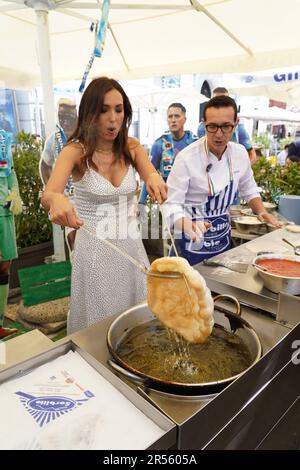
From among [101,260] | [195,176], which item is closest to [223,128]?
[195,176]

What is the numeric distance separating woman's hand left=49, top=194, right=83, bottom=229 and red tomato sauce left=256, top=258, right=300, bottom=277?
795mm

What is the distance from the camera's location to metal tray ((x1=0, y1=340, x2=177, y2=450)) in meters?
0.70

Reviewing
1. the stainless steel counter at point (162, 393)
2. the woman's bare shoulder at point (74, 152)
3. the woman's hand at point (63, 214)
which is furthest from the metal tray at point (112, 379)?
the woman's bare shoulder at point (74, 152)

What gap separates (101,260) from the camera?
1759 millimetres

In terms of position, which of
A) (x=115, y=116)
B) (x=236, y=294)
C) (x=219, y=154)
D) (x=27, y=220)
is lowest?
(x=27, y=220)

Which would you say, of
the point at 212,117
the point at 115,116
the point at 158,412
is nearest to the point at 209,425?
the point at 158,412

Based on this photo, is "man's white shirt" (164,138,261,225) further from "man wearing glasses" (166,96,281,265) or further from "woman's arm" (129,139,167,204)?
"woman's arm" (129,139,167,204)

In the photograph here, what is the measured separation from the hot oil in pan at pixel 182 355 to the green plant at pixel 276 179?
307 centimetres

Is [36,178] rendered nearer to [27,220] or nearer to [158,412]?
[27,220]

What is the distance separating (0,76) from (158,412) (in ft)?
13.3

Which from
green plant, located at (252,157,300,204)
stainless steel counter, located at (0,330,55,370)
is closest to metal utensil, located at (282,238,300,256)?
stainless steel counter, located at (0,330,55,370)

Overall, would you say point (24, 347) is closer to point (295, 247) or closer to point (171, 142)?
point (295, 247)

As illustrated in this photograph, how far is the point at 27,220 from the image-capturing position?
393 centimetres

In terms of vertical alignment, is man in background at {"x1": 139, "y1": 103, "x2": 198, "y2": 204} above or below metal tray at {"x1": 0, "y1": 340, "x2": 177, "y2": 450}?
above
